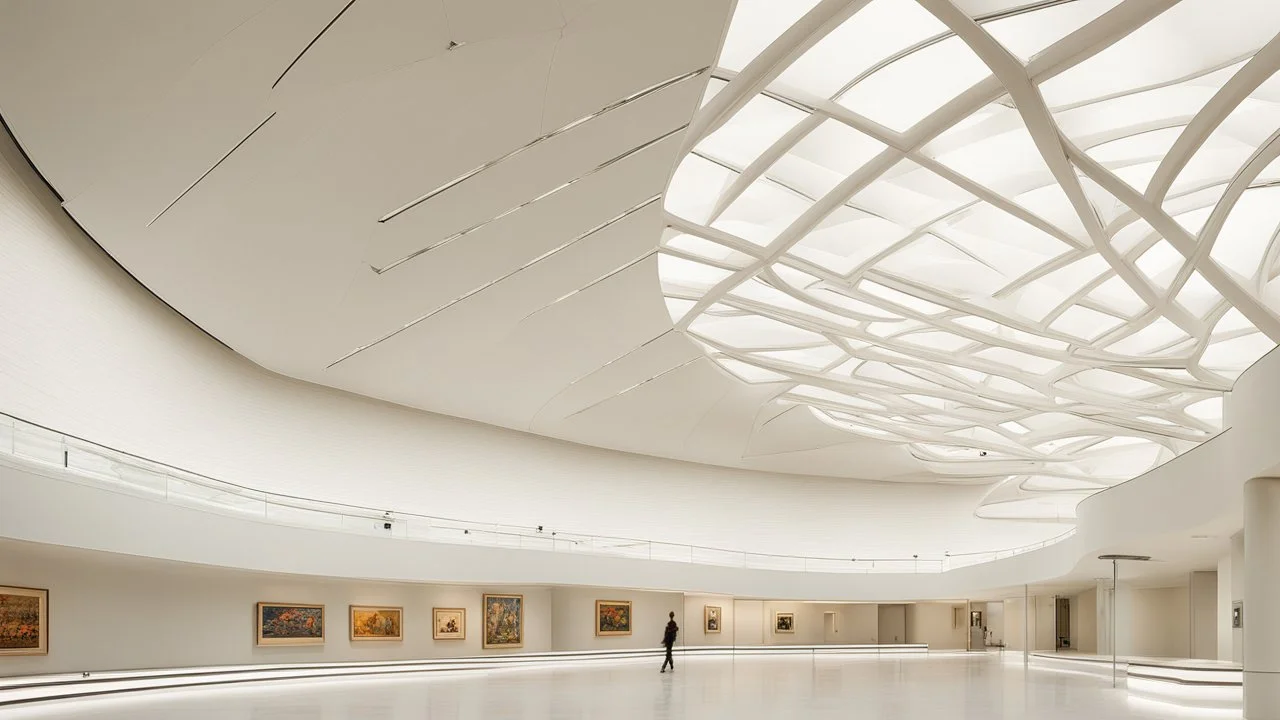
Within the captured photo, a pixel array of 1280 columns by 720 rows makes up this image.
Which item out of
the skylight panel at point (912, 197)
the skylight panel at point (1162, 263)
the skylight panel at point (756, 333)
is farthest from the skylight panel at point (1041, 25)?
the skylight panel at point (756, 333)

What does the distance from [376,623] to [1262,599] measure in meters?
26.1

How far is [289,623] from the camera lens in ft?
101

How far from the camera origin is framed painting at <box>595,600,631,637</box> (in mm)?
42812

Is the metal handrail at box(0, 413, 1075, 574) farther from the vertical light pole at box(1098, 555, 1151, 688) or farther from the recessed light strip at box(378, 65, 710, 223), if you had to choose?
the vertical light pole at box(1098, 555, 1151, 688)

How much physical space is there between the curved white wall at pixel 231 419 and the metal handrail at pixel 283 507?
1.37m

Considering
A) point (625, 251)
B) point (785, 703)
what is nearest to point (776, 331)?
point (625, 251)

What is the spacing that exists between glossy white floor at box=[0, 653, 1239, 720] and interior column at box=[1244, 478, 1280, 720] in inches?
85.7

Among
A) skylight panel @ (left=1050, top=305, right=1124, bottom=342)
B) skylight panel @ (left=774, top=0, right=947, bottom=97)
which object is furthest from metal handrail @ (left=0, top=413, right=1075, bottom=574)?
skylight panel @ (left=774, top=0, right=947, bottom=97)

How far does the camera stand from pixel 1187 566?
3200 cm

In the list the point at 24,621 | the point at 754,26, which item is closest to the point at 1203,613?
the point at 754,26

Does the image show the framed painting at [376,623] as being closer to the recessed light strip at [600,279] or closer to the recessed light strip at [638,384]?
the recessed light strip at [638,384]

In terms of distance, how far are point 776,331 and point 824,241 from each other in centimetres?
908

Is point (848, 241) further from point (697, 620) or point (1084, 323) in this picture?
point (697, 620)

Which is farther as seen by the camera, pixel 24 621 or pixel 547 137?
pixel 24 621
